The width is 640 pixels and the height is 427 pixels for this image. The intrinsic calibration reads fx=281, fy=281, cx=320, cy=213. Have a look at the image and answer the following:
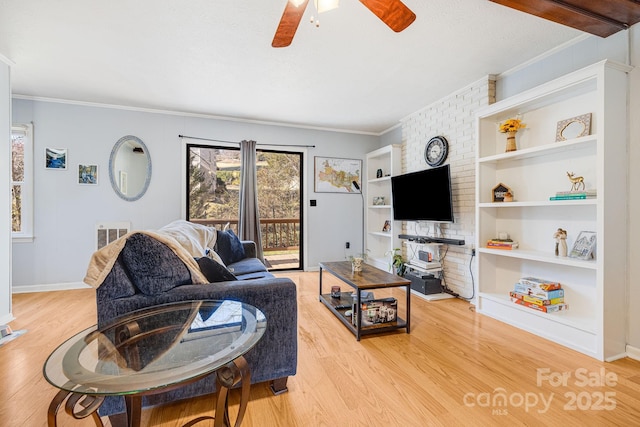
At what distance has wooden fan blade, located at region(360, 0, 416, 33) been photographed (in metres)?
1.40

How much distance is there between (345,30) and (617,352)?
3.06 m

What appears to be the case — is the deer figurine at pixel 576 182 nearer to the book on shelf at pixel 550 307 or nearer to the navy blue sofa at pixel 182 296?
the book on shelf at pixel 550 307

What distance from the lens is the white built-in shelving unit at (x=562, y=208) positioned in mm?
1959

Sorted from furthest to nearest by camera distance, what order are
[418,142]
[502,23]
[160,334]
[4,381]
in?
[418,142] → [502,23] → [4,381] → [160,334]

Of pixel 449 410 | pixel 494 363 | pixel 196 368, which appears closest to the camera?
pixel 196 368

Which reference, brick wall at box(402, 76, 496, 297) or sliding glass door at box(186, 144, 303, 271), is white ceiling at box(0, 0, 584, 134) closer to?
brick wall at box(402, 76, 496, 297)

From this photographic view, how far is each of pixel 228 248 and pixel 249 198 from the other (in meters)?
1.16

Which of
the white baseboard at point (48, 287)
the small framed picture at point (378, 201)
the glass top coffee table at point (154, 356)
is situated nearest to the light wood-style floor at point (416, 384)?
the glass top coffee table at point (154, 356)

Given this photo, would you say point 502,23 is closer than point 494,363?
No

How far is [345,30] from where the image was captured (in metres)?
2.17

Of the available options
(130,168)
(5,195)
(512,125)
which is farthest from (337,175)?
(5,195)

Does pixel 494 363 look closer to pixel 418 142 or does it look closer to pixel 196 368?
pixel 196 368

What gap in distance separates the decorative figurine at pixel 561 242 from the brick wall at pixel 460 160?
831 mm

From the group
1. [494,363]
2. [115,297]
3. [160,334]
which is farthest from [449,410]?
[115,297]
